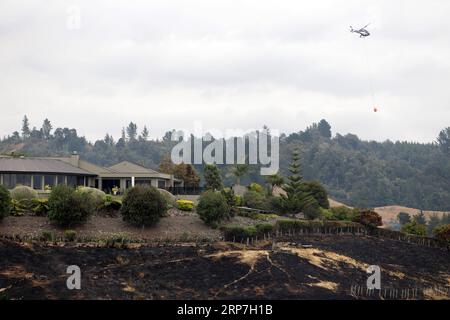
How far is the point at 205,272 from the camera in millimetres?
34938

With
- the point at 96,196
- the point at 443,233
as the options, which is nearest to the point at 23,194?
the point at 96,196

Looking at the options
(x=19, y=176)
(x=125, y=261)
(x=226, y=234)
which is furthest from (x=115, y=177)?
(x=125, y=261)

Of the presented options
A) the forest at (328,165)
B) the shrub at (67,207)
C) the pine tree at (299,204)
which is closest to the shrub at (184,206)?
the shrub at (67,207)

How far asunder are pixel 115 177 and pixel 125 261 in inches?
1012

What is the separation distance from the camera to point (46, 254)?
3584 cm

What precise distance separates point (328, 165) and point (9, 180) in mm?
114032

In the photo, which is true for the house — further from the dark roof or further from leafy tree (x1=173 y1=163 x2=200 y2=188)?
leafy tree (x1=173 y1=163 x2=200 y2=188)

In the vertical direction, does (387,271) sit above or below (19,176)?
below

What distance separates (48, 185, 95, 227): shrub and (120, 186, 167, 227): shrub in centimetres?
248

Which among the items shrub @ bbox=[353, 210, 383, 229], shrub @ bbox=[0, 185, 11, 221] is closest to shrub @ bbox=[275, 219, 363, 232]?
shrub @ bbox=[353, 210, 383, 229]

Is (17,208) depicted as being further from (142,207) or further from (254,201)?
(254,201)

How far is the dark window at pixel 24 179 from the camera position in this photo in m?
52.7

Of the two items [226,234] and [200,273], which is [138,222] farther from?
[200,273]
